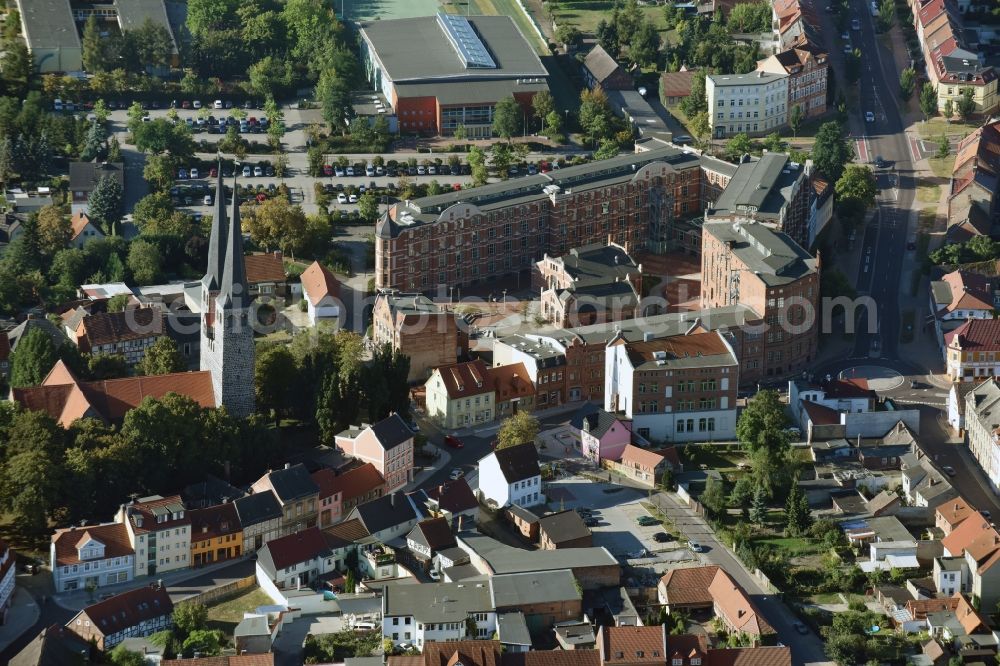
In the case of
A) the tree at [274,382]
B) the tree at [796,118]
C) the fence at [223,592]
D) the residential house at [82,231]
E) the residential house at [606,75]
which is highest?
the residential house at [606,75]

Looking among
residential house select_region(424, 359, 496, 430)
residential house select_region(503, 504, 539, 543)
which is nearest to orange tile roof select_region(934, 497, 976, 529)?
residential house select_region(503, 504, 539, 543)

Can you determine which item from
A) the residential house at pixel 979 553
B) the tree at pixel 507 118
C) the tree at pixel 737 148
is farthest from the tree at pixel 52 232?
the residential house at pixel 979 553

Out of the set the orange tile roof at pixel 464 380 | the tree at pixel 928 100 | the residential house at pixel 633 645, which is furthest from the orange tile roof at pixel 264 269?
the tree at pixel 928 100

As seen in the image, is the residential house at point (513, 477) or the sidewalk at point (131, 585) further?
the residential house at point (513, 477)

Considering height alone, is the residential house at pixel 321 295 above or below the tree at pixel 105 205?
below

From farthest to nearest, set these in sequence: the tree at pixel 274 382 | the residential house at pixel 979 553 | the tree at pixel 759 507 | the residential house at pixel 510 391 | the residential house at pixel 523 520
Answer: the residential house at pixel 510 391 → the tree at pixel 274 382 → the tree at pixel 759 507 → the residential house at pixel 523 520 → the residential house at pixel 979 553

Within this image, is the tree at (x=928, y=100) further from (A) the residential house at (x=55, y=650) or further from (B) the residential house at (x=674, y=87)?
(A) the residential house at (x=55, y=650)

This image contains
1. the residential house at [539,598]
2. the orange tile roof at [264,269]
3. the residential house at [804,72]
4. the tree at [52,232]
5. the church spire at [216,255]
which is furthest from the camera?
the residential house at [804,72]

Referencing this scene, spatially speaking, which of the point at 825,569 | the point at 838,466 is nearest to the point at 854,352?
the point at 838,466

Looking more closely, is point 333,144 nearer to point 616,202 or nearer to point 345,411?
point 616,202
